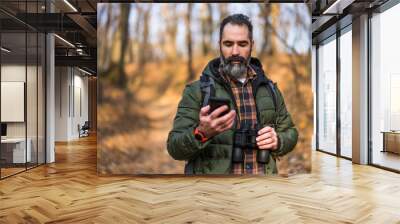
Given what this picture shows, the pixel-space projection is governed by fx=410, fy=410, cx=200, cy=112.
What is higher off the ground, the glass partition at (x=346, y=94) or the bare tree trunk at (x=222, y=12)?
the bare tree trunk at (x=222, y=12)

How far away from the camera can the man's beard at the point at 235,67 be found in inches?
251

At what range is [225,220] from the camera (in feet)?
13.8

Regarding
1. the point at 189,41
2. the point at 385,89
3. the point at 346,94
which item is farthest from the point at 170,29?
the point at 346,94

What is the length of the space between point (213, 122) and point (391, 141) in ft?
12.1

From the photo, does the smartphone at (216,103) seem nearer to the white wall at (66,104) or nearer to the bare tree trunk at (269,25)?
the bare tree trunk at (269,25)

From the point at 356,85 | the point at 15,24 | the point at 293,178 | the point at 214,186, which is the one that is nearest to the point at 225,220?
the point at 214,186

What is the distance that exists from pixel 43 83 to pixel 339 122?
22.7 feet

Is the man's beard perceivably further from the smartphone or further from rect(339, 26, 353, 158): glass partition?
rect(339, 26, 353, 158): glass partition

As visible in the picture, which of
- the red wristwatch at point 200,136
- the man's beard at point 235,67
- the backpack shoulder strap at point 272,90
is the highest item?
the man's beard at point 235,67

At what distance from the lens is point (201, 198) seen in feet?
17.2

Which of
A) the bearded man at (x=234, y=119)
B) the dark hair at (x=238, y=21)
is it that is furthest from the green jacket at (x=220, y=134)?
the dark hair at (x=238, y=21)

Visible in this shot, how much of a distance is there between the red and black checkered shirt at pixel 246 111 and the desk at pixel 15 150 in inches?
150

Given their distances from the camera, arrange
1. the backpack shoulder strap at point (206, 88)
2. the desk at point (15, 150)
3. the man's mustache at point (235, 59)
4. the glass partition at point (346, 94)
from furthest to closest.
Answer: the glass partition at point (346, 94)
the desk at point (15, 150)
the man's mustache at point (235, 59)
the backpack shoulder strap at point (206, 88)

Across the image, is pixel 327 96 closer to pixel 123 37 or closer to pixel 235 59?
pixel 235 59
